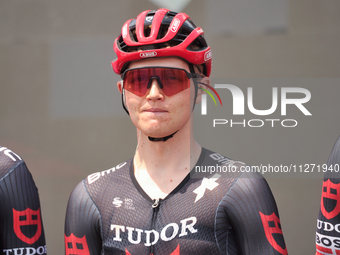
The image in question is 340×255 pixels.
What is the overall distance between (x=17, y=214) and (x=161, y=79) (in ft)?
4.76

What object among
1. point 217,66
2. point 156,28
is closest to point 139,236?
point 156,28

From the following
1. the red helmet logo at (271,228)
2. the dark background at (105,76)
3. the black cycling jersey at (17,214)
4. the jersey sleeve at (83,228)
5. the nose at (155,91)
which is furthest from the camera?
the dark background at (105,76)

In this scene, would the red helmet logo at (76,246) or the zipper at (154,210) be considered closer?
the zipper at (154,210)

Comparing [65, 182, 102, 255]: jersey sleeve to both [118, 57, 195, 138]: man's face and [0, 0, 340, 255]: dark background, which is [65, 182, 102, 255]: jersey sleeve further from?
[0, 0, 340, 255]: dark background

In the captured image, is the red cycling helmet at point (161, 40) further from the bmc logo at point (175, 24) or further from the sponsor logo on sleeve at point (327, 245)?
the sponsor logo on sleeve at point (327, 245)

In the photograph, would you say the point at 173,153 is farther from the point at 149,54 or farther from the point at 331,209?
the point at 331,209

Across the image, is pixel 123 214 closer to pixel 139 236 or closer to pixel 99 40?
pixel 139 236

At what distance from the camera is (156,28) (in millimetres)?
2795

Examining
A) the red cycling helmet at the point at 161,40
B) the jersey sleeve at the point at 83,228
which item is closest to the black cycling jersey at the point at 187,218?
the jersey sleeve at the point at 83,228

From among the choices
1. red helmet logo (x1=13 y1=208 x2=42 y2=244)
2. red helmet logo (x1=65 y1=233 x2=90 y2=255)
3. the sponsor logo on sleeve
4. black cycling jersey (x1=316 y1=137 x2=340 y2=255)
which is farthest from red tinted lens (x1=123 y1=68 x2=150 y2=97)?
the sponsor logo on sleeve

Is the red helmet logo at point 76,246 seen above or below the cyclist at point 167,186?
below

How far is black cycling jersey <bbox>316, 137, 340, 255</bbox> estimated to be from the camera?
288 centimetres

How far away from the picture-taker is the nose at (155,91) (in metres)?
2.71

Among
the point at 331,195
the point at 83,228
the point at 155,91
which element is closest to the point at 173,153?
the point at 155,91
